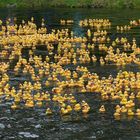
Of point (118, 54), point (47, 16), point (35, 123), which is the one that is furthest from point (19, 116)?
point (47, 16)

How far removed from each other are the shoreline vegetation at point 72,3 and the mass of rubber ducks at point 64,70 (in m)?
28.3

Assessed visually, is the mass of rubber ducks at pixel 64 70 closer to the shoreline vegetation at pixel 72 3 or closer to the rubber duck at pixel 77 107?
the rubber duck at pixel 77 107

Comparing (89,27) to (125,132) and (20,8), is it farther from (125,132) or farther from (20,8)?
(125,132)

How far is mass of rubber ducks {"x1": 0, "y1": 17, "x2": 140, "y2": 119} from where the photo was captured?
29.3m

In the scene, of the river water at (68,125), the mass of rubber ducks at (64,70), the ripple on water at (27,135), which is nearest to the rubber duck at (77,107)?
the mass of rubber ducks at (64,70)

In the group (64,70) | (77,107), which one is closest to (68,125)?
(77,107)

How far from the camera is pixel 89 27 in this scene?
6184 cm

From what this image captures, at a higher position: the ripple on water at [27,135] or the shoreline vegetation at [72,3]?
the shoreline vegetation at [72,3]

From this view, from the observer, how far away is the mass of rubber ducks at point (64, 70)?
96.2ft

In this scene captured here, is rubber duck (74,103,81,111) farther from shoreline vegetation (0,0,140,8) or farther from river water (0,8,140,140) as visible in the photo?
shoreline vegetation (0,0,140,8)

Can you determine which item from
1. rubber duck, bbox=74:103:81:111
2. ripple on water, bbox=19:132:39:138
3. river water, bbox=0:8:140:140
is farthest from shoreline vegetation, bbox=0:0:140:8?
ripple on water, bbox=19:132:39:138

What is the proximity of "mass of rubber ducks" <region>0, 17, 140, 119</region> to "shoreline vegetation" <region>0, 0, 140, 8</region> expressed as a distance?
28.3 metres

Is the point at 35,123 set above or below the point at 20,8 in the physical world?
below

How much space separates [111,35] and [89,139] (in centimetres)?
3153
